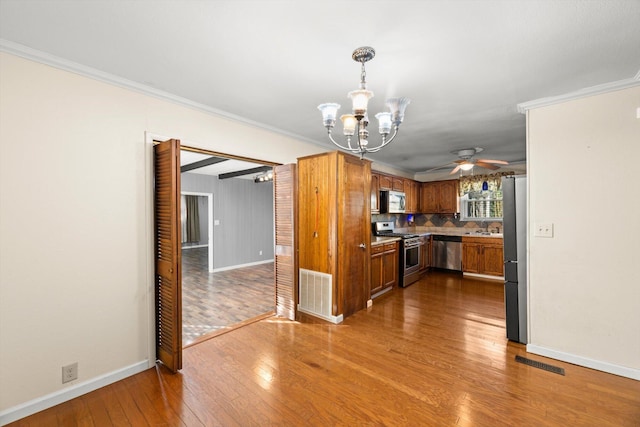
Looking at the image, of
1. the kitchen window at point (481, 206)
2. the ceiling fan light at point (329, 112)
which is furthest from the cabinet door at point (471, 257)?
the ceiling fan light at point (329, 112)

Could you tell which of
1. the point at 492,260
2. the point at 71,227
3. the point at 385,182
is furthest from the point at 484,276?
the point at 71,227

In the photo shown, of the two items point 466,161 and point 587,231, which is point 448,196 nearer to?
point 466,161

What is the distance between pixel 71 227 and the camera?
2.12m

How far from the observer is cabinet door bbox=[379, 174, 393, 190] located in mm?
5730

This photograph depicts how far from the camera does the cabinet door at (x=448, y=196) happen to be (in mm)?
6648

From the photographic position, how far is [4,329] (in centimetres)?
184

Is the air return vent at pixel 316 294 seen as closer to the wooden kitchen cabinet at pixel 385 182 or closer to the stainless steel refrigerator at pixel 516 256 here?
the stainless steel refrigerator at pixel 516 256

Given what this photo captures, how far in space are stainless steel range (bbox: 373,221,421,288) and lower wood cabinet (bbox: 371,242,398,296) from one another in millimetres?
146

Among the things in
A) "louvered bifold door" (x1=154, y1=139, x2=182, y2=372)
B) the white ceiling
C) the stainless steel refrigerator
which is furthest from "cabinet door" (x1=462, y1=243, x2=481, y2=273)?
"louvered bifold door" (x1=154, y1=139, x2=182, y2=372)

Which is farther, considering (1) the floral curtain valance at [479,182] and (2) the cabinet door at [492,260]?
(1) the floral curtain valance at [479,182]

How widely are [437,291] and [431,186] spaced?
3.13 m

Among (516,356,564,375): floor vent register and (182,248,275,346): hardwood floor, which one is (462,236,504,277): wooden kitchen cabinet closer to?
(516,356,564,375): floor vent register

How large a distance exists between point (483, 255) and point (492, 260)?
187mm

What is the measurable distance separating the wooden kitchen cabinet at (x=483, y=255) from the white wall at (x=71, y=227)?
594 centimetres
